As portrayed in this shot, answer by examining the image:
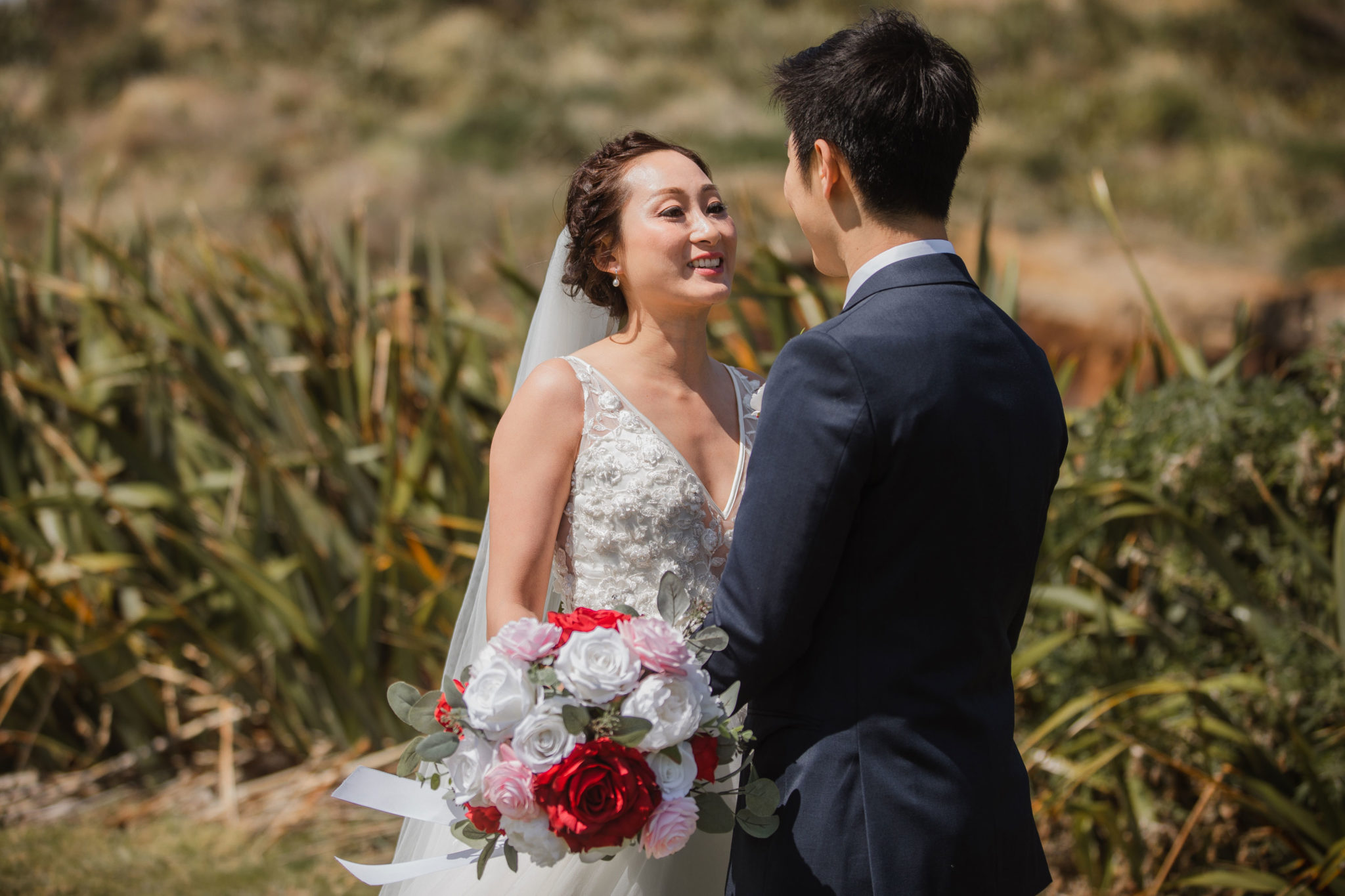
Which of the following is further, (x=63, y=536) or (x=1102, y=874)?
(x=63, y=536)

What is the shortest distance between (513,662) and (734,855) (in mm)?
535

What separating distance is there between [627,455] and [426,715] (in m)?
0.72

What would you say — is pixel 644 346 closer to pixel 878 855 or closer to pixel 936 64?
pixel 936 64

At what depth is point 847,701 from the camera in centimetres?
151

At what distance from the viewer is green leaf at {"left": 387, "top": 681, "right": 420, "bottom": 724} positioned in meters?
1.52

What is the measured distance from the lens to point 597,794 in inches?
53.7

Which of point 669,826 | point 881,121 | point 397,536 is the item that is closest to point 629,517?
point 669,826

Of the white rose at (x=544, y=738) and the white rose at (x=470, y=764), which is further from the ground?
the white rose at (x=544, y=738)

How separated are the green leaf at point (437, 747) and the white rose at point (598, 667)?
0.21m

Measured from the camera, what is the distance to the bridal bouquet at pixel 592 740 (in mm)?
1366

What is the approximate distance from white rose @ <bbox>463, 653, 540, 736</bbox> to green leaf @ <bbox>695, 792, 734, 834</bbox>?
300 millimetres

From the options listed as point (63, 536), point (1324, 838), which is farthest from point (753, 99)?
point (1324, 838)

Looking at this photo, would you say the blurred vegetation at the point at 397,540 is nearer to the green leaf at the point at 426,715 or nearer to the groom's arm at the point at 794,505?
the groom's arm at the point at 794,505

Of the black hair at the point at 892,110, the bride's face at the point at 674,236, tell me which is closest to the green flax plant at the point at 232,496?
the bride's face at the point at 674,236
